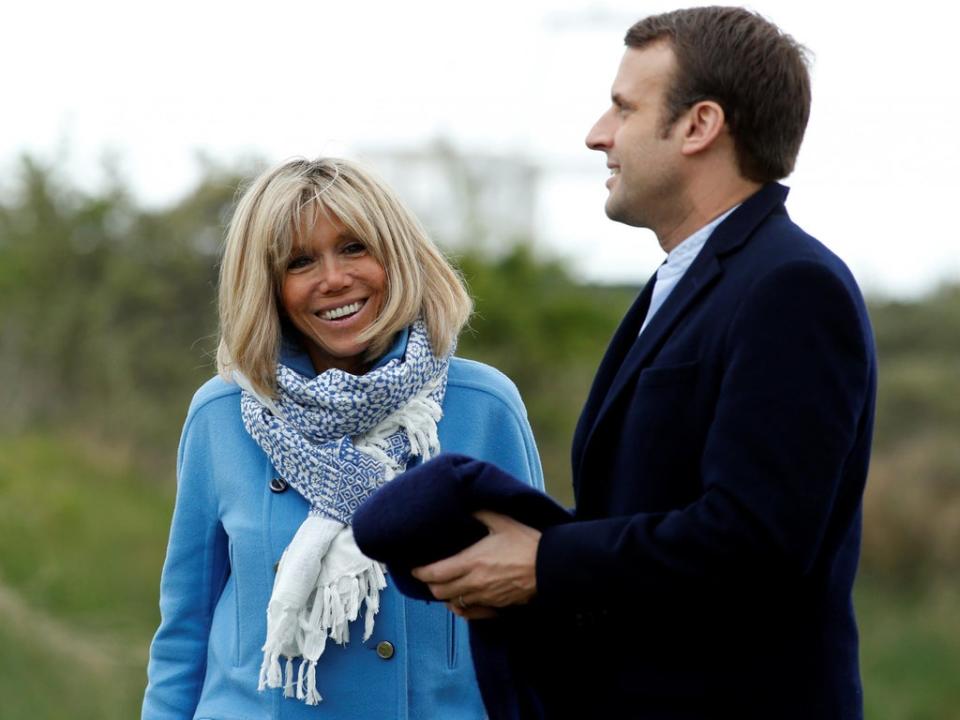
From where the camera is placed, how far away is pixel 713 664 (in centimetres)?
220

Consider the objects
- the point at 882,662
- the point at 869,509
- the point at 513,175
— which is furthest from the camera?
the point at 513,175

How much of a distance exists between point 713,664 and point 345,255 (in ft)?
4.53

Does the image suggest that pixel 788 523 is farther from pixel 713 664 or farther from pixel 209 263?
pixel 209 263

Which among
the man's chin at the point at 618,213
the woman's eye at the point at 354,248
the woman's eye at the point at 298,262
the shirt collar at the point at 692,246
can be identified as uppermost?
the man's chin at the point at 618,213

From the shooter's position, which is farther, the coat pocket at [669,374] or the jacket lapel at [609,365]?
the jacket lapel at [609,365]

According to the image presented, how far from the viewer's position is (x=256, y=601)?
309cm

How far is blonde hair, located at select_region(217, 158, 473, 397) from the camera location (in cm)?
316

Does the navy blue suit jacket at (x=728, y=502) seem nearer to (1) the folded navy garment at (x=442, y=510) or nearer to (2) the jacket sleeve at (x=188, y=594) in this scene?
(1) the folded navy garment at (x=442, y=510)

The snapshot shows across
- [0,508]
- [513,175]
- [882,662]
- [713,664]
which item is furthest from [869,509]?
[713,664]

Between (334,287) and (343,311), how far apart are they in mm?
59

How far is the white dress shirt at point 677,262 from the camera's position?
235 centimetres

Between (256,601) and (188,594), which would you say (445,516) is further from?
(188,594)

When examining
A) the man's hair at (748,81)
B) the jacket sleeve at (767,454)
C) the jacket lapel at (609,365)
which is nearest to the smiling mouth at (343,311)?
the jacket lapel at (609,365)

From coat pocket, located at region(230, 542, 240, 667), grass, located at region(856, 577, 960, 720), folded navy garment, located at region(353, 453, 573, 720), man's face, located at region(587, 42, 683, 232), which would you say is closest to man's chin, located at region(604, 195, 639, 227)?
man's face, located at region(587, 42, 683, 232)
